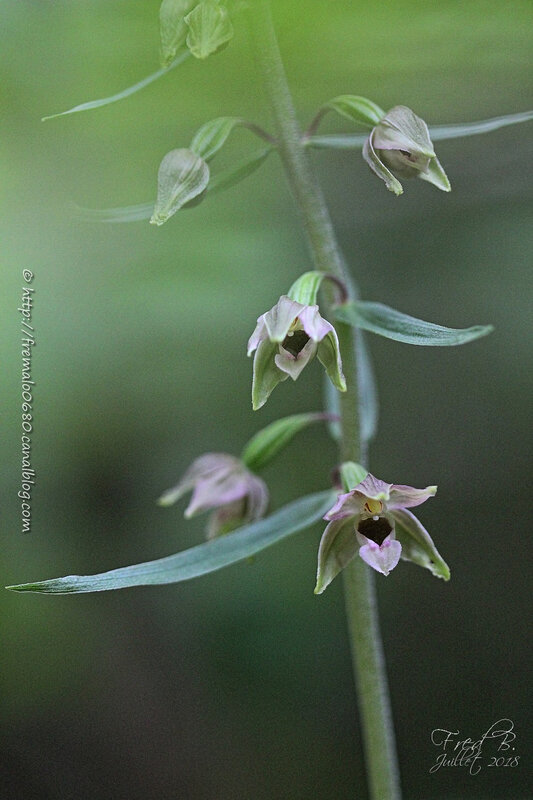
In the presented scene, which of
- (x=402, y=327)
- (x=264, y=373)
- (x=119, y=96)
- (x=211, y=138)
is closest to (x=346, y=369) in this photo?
(x=402, y=327)

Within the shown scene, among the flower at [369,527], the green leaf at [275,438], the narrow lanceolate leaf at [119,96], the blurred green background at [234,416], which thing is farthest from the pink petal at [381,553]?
the blurred green background at [234,416]

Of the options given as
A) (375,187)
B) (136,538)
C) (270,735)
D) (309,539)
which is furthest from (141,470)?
(375,187)

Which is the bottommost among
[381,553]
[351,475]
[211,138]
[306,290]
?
[381,553]

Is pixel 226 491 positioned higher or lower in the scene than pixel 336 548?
higher

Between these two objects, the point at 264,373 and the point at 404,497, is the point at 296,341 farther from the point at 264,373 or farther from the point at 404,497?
the point at 404,497

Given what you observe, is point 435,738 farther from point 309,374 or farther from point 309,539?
point 309,374

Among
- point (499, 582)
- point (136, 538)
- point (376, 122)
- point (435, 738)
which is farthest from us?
point (499, 582)
